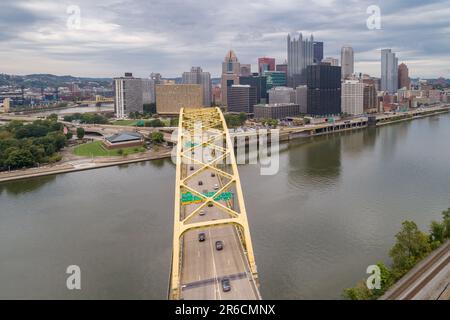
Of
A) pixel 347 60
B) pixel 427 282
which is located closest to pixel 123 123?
pixel 427 282

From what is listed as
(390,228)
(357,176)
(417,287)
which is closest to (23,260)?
(417,287)

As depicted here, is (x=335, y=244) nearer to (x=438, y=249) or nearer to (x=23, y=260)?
(x=438, y=249)

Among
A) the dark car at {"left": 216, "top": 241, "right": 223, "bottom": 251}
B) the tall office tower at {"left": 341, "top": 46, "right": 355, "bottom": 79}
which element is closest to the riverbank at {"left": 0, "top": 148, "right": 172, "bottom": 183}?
the dark car at {"left": 216, "top": 241, "right": 223, "bottom": 251}

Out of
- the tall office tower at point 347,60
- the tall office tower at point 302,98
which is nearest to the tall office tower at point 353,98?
the tall office tower at point 302,98

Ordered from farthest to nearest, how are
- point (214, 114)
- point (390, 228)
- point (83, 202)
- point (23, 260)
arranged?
point (83, 202)
point (214, 114)
point (390, 228)
point (23, 260)

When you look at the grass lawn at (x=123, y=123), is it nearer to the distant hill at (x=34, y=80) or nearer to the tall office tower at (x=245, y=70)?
the tall office tower at (x=245, y=70)

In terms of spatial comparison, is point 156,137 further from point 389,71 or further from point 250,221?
point 389,71
